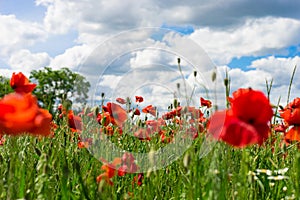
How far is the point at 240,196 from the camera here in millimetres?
1691

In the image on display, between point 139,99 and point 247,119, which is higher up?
point 139,99

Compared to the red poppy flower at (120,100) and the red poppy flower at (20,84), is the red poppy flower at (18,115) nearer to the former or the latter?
the red poppy flower at (20,84)

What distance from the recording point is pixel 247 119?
1526mm

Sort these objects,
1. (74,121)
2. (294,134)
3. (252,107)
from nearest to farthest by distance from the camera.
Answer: (252,107) < (294,134) < (74,121)

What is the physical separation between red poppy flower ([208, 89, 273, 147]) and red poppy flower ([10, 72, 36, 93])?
49.9 inches

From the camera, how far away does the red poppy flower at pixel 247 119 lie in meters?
1.50

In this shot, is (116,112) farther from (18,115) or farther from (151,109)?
(18,115)

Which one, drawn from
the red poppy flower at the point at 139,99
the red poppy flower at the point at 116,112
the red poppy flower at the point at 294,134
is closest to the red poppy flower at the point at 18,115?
the red poppy flower at the point at 294,134

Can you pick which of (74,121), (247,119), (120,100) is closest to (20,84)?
(74,121)

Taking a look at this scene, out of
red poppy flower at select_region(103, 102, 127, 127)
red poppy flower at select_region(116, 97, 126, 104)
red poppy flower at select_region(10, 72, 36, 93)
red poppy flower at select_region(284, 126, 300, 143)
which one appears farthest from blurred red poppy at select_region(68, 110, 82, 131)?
red poppy flower at select_region(284, 126, 300, 143)

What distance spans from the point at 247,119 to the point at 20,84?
1.44 meters

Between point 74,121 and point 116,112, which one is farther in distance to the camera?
point 116,112

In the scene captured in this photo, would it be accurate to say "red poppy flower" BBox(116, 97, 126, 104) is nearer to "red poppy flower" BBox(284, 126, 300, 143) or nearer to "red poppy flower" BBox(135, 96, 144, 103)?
"red poppy flower" BBox(135, 96, 144, 103)

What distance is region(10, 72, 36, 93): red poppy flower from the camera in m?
2.40
